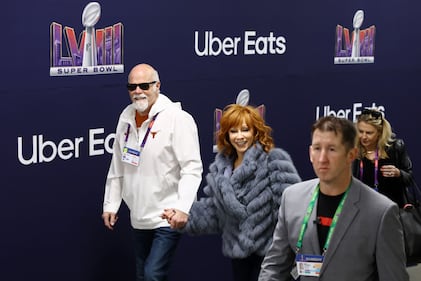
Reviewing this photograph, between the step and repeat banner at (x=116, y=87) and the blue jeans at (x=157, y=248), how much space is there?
0.54 meters

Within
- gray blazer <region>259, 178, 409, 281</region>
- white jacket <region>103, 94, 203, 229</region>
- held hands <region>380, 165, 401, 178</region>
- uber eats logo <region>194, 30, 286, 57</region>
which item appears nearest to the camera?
gray blazer <region>259, 178, 409, 281</region>

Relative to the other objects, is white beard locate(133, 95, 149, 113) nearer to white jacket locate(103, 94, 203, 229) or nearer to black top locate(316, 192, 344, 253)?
white jacket locate(103, 94, 203, 229)

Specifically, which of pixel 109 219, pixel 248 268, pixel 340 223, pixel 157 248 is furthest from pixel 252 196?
pixel 340 223

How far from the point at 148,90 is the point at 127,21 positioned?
783 mm

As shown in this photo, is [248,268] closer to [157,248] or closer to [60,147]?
[157,248]

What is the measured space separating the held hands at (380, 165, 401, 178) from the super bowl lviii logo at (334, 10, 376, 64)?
6.33 ft

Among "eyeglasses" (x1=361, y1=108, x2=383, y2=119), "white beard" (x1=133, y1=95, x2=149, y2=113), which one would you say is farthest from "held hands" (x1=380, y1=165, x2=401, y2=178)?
"white beard" (x1=133, y1=95, x2=149, y2=113)

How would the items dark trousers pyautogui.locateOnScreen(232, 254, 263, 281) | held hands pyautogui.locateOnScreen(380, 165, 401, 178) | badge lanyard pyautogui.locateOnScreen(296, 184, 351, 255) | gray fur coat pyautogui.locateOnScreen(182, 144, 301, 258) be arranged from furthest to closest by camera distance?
held hands pyautogui.locateOnScreen(380, 165, 401, 178) < dark trousers pyautogui.locateOnScreen(232, 254, 263, 281) < gray fur coat pyautogui.locateOnScreen(182, 144, 301, 258) < badge lanyard pyautogui.locateOnScreen(296, 184, 351, 255)

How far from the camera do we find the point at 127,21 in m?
6.55

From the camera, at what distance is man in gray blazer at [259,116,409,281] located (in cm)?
398

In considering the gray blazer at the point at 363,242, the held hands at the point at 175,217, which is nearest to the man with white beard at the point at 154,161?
the held hands at the point at 175,217

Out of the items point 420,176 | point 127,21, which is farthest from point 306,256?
point 420,176

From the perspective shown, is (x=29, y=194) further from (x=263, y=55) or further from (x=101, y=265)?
(x=263, y=55)

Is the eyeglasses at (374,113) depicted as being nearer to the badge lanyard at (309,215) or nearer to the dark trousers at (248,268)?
the dark trousers at (248,268)
